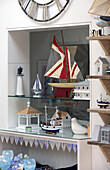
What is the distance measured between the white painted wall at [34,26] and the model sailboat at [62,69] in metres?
0.29

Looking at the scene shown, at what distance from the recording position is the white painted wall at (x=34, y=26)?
2.60 m

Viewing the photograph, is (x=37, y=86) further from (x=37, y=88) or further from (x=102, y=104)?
(x=102, y=104)

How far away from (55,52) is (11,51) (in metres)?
0.39

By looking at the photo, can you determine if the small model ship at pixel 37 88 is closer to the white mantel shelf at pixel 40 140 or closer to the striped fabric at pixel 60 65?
the striped fabric at pixel 60 65

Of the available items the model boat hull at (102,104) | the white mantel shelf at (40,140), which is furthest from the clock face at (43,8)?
the white mantel shelf at (40,140)

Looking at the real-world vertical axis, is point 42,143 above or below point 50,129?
below

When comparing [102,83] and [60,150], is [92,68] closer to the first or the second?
[102,83]

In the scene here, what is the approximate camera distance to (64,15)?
8.95 ft

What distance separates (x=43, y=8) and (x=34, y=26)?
16 centimetres

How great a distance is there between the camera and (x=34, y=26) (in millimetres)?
2859

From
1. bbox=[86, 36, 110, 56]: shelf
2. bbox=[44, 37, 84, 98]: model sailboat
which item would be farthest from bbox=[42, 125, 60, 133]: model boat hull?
bbox=[86, 36, 110, 56]: shelf

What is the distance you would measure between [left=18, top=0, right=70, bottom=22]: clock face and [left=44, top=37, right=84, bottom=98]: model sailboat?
0.29 m

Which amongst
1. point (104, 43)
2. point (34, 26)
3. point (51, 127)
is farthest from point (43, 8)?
point (51, 127)

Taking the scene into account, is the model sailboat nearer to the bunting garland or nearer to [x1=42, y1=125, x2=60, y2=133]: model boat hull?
[x1=42, y1=125, x2=60, y2=133]: model boat hull
